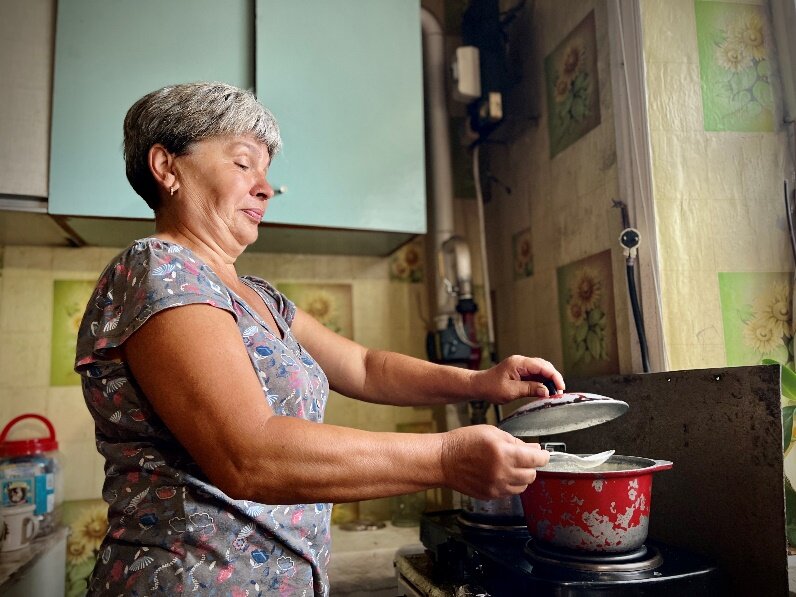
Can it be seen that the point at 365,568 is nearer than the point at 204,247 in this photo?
No

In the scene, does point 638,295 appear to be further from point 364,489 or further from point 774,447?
point 364,489

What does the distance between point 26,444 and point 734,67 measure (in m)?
1.85

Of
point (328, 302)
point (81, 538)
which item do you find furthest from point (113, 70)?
point (81, 538)

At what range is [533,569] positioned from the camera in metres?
0.95

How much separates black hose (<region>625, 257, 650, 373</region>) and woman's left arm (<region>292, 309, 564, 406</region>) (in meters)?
0.26

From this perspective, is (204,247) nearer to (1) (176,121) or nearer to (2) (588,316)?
(1) (176,121)

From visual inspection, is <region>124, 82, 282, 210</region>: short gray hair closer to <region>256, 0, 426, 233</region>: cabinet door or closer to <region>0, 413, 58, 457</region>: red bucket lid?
<region>256, 0, 426, 233</region>: cabinet door

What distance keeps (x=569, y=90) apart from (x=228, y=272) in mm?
1047

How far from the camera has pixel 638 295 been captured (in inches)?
49.4

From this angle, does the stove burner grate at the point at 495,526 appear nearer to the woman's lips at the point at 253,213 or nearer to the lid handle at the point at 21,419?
the woman's lips at the point at 253,213

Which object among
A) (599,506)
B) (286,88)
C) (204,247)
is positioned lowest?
(599,506)

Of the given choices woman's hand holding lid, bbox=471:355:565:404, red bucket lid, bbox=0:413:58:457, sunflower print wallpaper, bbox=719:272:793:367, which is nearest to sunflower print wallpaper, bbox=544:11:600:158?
sunflower print wallpaper, bbox=719:272:793:367

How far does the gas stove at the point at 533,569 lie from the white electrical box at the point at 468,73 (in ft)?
3.91

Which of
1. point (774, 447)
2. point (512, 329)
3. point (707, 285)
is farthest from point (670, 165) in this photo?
point (512, 329)
